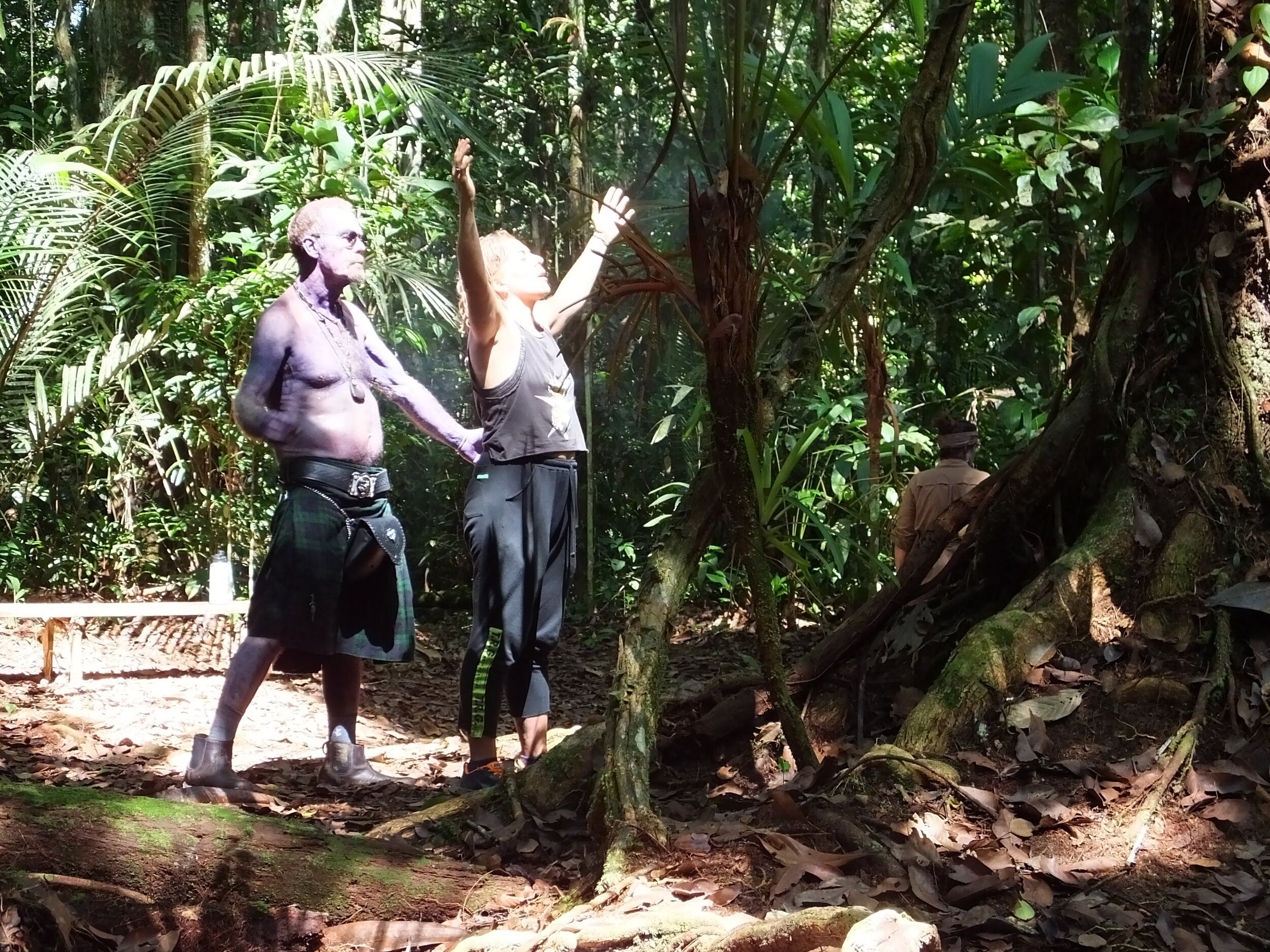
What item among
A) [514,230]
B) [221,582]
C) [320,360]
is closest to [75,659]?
[221,582]

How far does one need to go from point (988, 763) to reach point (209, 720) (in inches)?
149

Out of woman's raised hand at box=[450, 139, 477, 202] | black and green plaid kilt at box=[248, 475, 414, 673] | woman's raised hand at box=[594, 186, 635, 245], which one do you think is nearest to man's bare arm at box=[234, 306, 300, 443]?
black and green plaid kilt at box=[248, 475, 414, 673]

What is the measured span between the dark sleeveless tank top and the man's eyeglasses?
603 millimetres

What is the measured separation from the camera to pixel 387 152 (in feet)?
21.3

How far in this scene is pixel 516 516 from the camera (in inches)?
139

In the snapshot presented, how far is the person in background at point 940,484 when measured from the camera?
463 cm

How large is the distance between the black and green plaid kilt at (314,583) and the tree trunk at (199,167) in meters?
2.54

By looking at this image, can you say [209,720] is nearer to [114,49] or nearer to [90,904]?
[90,904]

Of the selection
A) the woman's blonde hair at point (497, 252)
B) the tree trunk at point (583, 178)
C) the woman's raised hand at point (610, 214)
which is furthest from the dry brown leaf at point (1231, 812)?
the tree trunk at point (583, 178)

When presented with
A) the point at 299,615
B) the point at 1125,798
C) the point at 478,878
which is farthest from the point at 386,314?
the point at 1125,798

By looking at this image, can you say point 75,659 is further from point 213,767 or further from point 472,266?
point 472,266

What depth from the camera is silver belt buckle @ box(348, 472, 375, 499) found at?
3545 millimetres

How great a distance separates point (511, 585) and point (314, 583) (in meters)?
0.62

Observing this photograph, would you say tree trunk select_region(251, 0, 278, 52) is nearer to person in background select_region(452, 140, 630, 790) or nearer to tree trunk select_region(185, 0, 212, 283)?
tree trunk select_region(185, 0, 212, 283)
